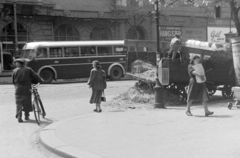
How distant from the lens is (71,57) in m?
24.1

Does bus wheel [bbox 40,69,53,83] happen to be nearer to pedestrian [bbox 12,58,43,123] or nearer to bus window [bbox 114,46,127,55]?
bus window [bbox 114,46,127,55]

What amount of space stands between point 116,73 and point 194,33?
66.7ft

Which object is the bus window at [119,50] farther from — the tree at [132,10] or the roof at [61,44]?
the tree at [132,10]

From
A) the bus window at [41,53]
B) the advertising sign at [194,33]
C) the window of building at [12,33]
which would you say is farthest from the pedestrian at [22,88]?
the advertising sign at [194,33]

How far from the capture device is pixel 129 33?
38.0 m

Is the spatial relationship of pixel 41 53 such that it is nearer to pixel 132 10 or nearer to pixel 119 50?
pixel 119 50

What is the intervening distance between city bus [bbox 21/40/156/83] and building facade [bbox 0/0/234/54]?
7.20 meters

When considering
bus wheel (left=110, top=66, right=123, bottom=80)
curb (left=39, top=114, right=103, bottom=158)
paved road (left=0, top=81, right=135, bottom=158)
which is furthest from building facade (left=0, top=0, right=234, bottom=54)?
curb (left=39, top=114, right=103, bottom=158)

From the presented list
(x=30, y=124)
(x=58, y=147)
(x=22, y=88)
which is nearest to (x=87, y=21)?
(x=22, y=88)

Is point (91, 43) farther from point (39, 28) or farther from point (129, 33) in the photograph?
point (129, 33)

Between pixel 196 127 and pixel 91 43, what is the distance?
18057mm

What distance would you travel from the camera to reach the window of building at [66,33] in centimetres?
3378

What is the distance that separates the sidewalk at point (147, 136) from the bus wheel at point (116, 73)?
52.0 ft

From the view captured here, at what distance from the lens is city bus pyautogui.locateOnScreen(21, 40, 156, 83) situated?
2305 cm
